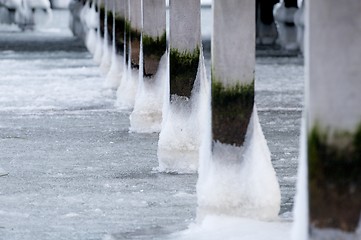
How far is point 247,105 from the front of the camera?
8.59 meters

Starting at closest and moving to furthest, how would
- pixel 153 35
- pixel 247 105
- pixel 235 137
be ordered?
pixel 235 137 → pixel 247 105 → pixel 153 35

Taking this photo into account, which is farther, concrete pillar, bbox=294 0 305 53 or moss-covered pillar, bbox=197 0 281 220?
concrete pillar, bbox=294 0 305 53

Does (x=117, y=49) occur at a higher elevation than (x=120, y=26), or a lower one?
lower

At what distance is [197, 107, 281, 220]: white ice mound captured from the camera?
8219 millimetres

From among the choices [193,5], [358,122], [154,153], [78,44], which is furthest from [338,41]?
[78,44]

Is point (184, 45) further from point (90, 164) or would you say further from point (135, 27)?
point (135, 27)

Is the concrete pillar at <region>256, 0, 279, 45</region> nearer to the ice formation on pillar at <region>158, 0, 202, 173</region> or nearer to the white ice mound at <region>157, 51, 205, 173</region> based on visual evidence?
the ice formation on pillar at <region>158, 0, 202, 173</region>

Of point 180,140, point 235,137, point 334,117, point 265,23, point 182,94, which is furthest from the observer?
point 265,23

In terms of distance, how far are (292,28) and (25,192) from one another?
79.9 ft

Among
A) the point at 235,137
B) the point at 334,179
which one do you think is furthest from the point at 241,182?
the point at 334,179

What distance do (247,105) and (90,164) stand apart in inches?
139

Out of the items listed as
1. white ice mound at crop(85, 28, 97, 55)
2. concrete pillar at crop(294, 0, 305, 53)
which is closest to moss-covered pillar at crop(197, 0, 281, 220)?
concrete pillar at crop(294, 0, 305, 53)

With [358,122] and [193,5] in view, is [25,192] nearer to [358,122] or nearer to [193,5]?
[193,5]

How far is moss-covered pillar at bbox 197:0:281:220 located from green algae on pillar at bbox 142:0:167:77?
16.5ft
